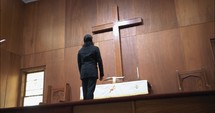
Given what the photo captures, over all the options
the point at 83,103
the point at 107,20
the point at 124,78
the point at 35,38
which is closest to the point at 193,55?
the point at 124,78

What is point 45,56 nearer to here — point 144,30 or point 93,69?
point 144,30

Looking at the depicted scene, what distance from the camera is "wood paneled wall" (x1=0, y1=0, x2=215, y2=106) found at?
15.5 feet

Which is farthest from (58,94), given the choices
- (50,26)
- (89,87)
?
(89,87)

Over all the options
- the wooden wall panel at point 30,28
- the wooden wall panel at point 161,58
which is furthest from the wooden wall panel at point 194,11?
the wooden wall panel at point 30,28

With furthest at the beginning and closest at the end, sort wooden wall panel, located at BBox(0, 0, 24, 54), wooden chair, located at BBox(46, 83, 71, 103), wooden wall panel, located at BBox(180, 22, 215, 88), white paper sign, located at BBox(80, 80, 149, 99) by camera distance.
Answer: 1. wooden wall panel, located at BBox(0, 0, 24, 54)
2. wooden chair, located at BBox(46, 83, 71, 103)
3. wooden wall panel, located at BBox(180, 22, 215, 88)
4. white paper sign, located at BBox(80, 80, 149, 99)

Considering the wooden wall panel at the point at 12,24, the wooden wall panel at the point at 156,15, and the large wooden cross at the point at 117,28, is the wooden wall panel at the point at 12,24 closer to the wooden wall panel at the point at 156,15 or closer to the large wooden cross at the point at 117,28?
the large wooden cross at the point at 117,28

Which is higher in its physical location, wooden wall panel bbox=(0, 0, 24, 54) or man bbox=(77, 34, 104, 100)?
wooden wall panel bbox=(0, 0, 24, 54)

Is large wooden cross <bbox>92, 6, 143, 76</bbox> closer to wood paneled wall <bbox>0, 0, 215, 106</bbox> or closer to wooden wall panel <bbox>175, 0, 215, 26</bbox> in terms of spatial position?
wood paneled wall <bbox>0, 0, 215, 106</bbox>

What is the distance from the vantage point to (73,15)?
19.2 feet

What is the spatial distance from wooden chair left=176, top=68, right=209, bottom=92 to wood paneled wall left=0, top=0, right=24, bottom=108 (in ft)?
12.2

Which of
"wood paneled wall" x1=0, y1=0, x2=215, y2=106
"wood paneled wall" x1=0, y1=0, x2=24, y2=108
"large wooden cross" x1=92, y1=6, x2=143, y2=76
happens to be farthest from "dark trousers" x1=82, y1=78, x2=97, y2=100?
"wood paneled wall" x1=0, y1=0, x2=24, y2=108

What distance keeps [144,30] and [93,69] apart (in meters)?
2.22

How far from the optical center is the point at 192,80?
14.9ft

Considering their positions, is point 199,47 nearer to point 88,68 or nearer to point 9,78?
point 88,68
